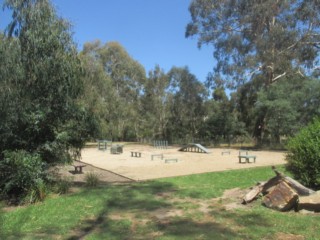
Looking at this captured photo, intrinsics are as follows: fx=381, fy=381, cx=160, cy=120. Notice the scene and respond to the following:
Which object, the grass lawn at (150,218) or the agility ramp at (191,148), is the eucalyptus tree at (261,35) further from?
the grass lawn at (150,218)

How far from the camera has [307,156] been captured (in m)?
8.22

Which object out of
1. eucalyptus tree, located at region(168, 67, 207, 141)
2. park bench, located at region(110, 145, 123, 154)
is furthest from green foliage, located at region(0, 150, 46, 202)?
eucalyptus tree, located at region(168, 67, 207, 141)

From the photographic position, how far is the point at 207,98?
46.4m

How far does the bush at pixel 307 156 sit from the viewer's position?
8.06m

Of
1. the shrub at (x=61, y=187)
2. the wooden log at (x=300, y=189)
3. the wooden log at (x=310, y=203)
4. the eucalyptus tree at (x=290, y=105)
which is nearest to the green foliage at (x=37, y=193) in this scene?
the shrub at (x=61, y=187)

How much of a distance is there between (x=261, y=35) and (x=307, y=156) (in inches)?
1135

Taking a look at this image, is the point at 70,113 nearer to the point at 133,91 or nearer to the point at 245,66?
the point at 245,66

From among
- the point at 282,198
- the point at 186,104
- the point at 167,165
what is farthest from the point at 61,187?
the point at 186,104

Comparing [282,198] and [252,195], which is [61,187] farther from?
[282,198]

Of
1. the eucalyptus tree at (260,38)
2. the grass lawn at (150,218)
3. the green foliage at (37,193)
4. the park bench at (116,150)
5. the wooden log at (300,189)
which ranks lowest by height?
the grass lawn at (150,218)

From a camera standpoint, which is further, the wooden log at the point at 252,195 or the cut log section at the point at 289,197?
the wooden log at the point at 252,195

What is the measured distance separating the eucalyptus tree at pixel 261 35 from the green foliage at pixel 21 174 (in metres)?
28.5

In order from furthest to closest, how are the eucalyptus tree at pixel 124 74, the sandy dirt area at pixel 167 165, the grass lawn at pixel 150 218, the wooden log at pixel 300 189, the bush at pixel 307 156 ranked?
the eucalyptus tree at pixel 124 74, the sandy dirt area at pixel 167 165, the bush at pixel 307 156, the wooden log at pixel 300 189, the grass lawn at pixel 150 218

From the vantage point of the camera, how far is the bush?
26.5 feet
